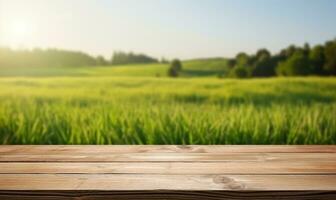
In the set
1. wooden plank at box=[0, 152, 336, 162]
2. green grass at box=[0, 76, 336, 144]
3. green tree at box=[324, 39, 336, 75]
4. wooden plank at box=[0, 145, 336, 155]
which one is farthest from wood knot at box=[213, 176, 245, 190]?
green tree at box=[324, 39, 336, 75]

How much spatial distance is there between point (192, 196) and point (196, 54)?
153 centimetres

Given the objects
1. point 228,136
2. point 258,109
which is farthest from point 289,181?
point 258,109

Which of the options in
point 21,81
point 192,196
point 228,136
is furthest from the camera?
point 21,81

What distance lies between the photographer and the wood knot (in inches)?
40.5

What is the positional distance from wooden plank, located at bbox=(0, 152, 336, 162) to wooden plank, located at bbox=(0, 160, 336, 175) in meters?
0.05

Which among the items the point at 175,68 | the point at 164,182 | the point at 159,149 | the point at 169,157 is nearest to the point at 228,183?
the point at 164,182

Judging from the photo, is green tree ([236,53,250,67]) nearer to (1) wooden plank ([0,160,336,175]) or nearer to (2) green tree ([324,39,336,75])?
(2) green tree ([324,39,336,75])

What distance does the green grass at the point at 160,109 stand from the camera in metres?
2.37

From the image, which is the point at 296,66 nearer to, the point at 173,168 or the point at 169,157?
the point at 169,157

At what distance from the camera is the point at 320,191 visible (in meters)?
1.02

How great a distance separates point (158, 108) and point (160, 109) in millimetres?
13

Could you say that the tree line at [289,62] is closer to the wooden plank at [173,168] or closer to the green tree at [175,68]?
the green tree at [175,68]

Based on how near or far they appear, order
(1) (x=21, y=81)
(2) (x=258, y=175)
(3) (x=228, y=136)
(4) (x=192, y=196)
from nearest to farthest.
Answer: (4) (x=192, y=196)
(2) (x=258, y=175)
(3) (x=228, y=136)
(1) (x=21, y=81)

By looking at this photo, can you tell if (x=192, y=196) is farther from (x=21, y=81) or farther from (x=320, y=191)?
(x=21, y=81)
